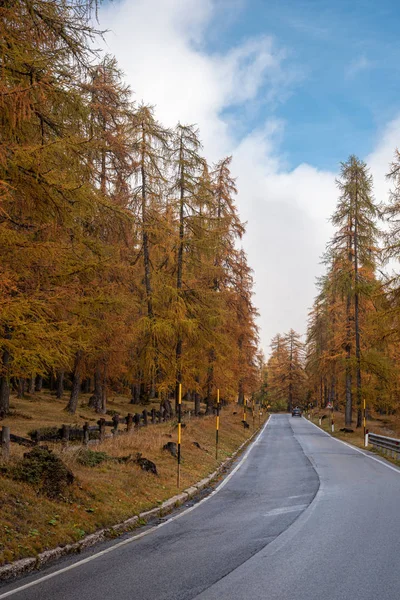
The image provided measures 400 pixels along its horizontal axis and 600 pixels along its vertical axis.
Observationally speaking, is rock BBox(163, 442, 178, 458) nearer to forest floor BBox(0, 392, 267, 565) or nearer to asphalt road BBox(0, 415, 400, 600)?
forest floor BBox(0, 392, 267, 565)

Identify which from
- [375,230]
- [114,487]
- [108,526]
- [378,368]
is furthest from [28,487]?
[375,230]

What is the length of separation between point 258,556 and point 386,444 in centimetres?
1742

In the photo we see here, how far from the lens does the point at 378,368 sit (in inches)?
1291

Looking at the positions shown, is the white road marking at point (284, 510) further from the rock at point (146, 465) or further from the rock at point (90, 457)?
the rock at point (90, 457)

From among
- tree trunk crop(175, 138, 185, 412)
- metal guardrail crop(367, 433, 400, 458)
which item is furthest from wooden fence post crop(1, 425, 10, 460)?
metal guardrail crop(367, 433, 400, 458)

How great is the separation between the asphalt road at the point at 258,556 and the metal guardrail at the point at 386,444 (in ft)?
29.6

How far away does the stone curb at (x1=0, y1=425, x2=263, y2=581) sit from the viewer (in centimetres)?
591

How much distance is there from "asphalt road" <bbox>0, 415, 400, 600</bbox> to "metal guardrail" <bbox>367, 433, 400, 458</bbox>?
9015 mm

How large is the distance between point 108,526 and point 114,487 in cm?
199

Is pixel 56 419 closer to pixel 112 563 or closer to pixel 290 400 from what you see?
pixel 112 563

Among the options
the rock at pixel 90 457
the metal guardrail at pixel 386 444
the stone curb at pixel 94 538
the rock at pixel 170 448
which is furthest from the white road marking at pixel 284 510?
the metal guardrail at pixel 386 444

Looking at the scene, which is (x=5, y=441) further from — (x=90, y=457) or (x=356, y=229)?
(x=356, y=229)

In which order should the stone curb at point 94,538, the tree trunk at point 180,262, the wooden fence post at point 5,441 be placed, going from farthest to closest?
the tree trunk at point 180,262
the wooden fence post at point 5,441
the stone curb at point 94,538

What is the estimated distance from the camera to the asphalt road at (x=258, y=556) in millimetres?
5227
